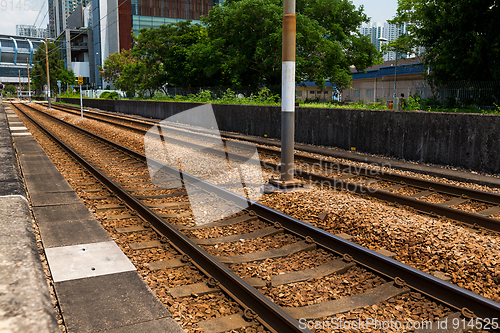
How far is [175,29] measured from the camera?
51.1 meters

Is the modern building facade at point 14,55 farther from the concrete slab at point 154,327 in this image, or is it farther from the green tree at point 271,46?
the concrete slab at point 154,327

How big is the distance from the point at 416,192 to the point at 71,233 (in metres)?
6.54

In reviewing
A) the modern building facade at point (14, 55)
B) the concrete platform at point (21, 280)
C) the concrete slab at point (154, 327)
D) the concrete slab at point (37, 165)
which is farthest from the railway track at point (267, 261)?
the modern building facade at point (14, 55)

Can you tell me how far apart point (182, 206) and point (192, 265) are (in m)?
2.68

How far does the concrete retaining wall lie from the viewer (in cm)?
1032

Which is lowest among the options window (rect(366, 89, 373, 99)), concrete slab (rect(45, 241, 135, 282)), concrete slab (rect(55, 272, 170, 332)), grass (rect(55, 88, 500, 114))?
concrete slab (rect(55, 272, 170, 332))

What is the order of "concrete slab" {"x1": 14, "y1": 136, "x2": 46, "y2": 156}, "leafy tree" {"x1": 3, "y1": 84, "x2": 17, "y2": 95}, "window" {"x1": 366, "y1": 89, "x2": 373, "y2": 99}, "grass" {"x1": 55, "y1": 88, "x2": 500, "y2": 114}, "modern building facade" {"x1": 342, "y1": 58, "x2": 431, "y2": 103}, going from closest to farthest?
1. "concrete slab" {"x1": 14, "y1": 136, "x2": 46, "y2": 156}
2. "grass" {"x1": 55, "y1": 88, "x2": 500, "y2": 114}
3. "modern building facade" {"x1": 342, "y1": 58, "x2": 431, "y2": 103}
4. "window" {"x1": 366, "y1": 89, "x2": 373, "y2": 99}
5. "leafy tree" {"x1": 3, "y1": 84, "x2": 17, "y2": 95}

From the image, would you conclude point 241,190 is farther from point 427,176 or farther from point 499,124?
point 499,124

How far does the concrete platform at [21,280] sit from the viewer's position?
295cm

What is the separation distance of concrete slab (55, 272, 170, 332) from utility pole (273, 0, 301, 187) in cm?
486

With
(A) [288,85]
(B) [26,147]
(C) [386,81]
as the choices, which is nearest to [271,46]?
(B) [26,147]

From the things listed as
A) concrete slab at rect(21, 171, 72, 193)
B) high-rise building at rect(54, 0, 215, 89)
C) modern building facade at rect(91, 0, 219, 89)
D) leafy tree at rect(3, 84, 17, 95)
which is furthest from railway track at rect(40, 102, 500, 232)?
leafy tree at rect(3, 84, 17, 95)

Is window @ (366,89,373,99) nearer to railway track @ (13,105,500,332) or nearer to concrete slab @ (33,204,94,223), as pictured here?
railway track @ (13,105,500,332)

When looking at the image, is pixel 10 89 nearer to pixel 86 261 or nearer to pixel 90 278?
pixel 86 261
